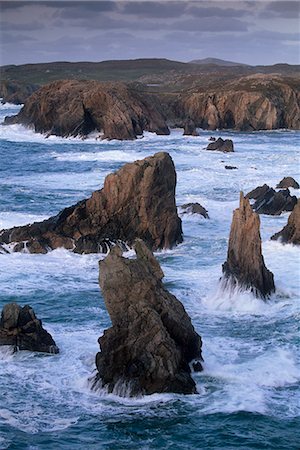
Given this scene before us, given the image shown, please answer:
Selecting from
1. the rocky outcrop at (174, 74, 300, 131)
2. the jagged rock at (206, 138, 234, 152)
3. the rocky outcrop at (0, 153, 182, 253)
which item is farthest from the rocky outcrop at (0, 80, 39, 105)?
the rocky outcrop at (0, 153, 182, 253)

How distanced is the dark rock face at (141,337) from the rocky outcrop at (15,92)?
481 feet

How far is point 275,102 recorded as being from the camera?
119 metres

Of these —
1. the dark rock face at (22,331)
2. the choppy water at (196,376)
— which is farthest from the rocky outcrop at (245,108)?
the dark rock face at (22,331)

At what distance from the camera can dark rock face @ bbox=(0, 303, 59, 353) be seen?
2805 cm

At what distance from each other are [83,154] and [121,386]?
62.1m

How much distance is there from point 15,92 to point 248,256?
487ft

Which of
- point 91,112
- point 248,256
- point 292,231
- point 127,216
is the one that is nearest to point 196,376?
point 248,256

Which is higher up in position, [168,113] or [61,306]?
[168,113]

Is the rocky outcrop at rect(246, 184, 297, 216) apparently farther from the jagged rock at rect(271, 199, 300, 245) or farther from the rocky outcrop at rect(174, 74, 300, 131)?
the rocky outcrop at rect(174, 74, 300, 131)

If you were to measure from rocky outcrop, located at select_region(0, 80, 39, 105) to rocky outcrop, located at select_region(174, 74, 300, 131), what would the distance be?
174ft

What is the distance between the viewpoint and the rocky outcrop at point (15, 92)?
169000mm

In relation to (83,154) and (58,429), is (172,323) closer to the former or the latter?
(58,429)

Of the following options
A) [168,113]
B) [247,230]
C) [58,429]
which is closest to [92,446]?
[58,429]

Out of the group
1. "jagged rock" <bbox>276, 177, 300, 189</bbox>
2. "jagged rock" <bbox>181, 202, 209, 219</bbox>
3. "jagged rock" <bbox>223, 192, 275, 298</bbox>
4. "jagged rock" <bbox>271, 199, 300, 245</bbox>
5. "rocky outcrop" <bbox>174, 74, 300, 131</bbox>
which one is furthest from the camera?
"rocky outcrop" <bbox>174, 74, 300, 131</bbox>
